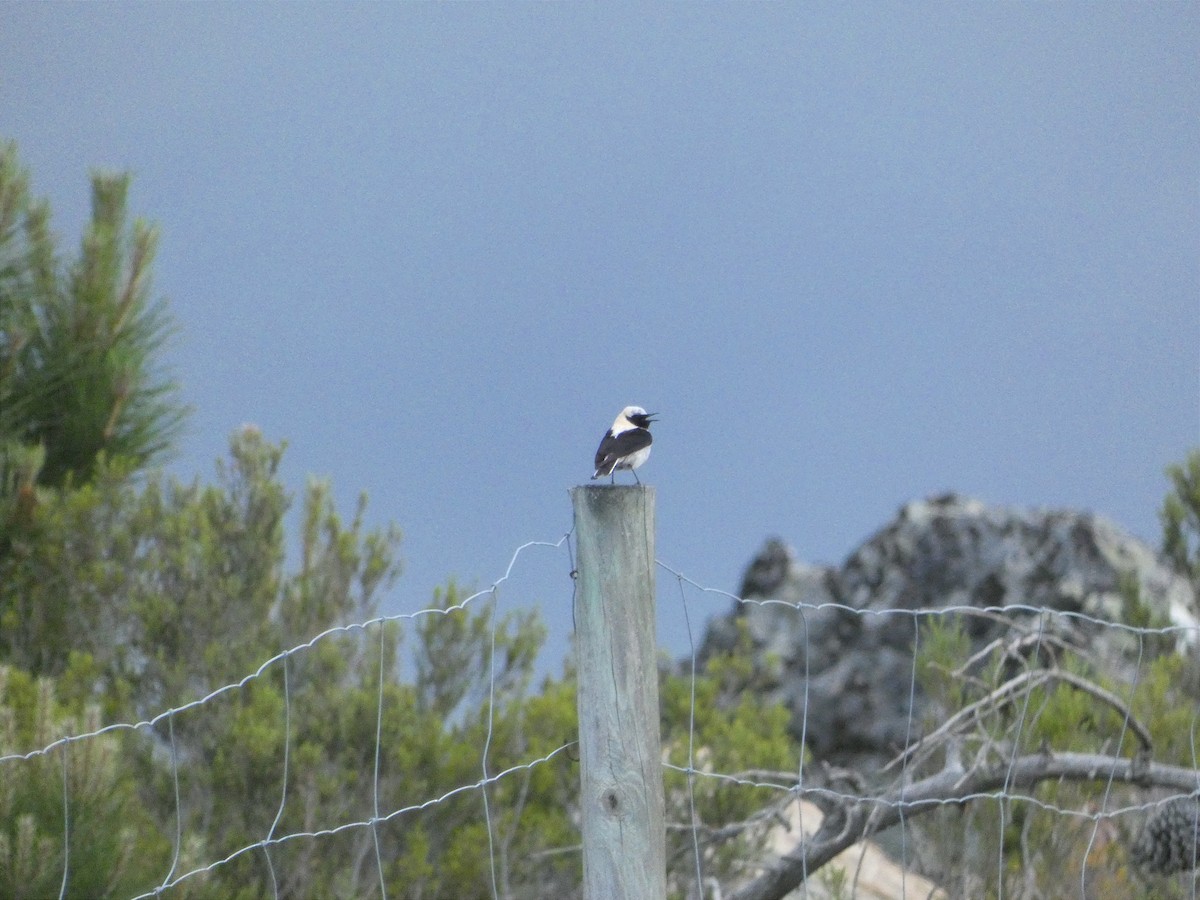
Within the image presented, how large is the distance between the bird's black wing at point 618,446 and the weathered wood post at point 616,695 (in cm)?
23

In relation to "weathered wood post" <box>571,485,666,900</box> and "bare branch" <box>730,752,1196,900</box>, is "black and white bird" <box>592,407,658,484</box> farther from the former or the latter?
"bare branch" <box>730,752,1196,900</box>

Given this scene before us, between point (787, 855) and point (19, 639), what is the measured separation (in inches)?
188

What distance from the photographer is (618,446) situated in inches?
101

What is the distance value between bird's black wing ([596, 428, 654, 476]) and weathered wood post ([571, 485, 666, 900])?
228 mm

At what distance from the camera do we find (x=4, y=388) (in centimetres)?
687

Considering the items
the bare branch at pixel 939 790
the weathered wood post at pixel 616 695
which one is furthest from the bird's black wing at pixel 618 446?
the bare branch at pixel 939 790

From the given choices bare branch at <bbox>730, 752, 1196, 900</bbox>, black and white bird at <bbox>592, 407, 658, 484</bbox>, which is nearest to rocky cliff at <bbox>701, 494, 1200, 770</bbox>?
bare branch at <bbox>730, 752, 1196, 900</bbox>

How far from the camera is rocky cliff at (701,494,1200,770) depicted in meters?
8.02

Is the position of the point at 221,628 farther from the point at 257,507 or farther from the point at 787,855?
the point at 787,855

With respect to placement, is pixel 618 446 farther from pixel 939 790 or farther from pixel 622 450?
pixel 939 790

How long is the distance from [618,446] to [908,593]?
6.58 m

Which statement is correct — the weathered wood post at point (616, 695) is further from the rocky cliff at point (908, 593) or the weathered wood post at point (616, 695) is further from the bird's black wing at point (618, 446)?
the rocky cliff at point (908, 593)

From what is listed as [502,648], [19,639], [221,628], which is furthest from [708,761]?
[19,639]

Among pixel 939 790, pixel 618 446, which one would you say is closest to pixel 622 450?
pixel 618 446
